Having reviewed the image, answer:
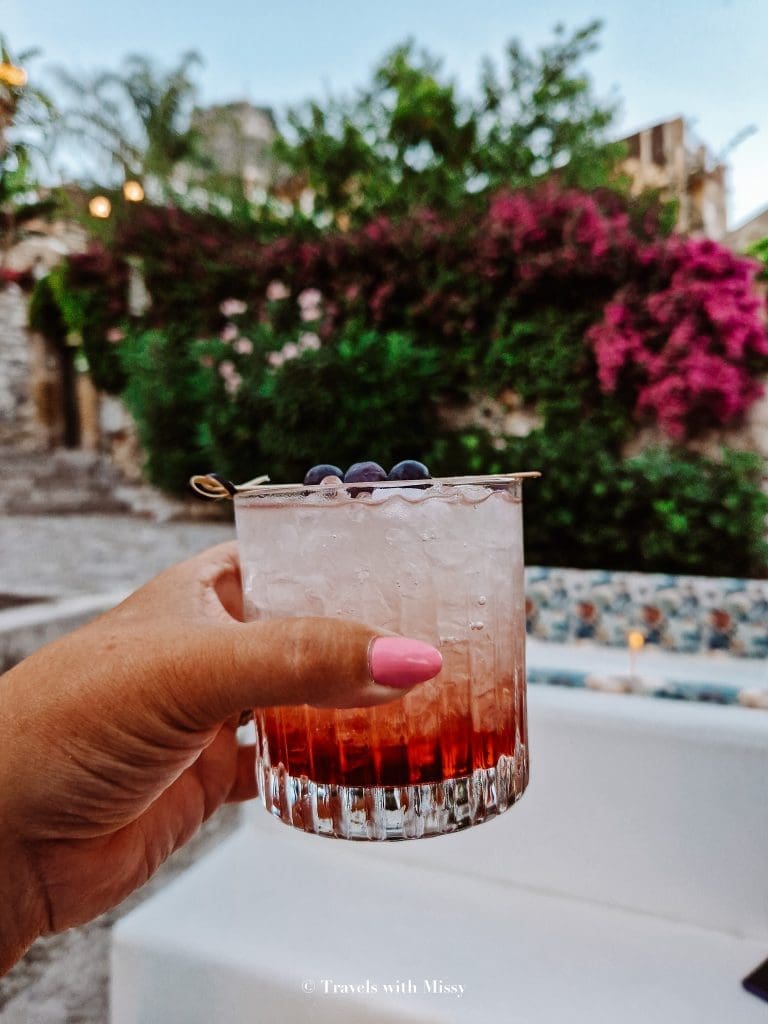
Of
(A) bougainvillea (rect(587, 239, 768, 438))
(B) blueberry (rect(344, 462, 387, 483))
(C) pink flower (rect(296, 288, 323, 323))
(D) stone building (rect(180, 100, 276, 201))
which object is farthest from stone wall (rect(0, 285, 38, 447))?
(B) blueberry (rect(344, 462, 387, 483))

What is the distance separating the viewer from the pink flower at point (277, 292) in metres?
6.67

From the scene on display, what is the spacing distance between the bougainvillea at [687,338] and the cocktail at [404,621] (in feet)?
16.6

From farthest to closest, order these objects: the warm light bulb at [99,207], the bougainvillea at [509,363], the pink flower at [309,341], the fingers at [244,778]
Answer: the warm light bulb at [99,207], the pink flower at [309,341], the bougainvillea at [509,363], the fingers at [244,778]

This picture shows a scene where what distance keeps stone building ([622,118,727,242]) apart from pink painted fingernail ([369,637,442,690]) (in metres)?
7.63

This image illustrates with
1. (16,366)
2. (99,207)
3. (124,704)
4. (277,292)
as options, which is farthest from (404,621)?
(16,366)

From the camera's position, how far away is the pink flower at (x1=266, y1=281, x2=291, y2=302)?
21.9 feet

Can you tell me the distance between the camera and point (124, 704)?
661mm

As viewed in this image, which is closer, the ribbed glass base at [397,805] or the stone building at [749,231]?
the ribbed glass base at [397,805]

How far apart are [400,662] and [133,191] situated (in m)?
9.62

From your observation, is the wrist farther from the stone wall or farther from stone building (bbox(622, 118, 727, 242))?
the stone wall

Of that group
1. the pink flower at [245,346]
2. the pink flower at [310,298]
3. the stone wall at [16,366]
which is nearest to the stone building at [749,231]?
the pink flower at [310,298]

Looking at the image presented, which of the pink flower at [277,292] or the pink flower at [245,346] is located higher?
the pink flower at [277,292]

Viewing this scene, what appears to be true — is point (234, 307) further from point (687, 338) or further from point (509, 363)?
point (687, 338)

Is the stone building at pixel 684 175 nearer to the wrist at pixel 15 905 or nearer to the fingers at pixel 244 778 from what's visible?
the fingers at pixel 244 778
